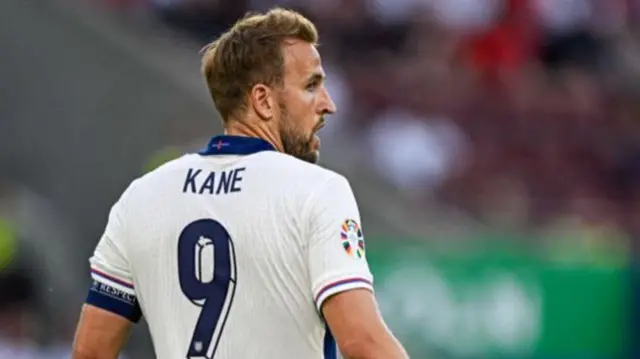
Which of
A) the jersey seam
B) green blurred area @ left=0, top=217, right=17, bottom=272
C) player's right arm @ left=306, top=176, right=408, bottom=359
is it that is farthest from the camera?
green blurred area @ left=0, top=217, right=17, bottom=272

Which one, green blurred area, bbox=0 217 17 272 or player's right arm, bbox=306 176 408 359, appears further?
green blurred area, bbox=0 217 17 272

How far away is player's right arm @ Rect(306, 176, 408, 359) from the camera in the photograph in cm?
373

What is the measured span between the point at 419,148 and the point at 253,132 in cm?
807

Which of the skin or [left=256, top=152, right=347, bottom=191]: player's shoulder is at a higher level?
the skin

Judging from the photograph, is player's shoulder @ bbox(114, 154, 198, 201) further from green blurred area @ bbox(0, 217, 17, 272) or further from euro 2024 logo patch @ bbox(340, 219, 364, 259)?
green blurred area @ bbox(0, 217, 17, 272)

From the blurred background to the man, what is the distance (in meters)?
6.06

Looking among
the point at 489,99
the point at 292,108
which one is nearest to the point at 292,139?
→ the point at 292,108

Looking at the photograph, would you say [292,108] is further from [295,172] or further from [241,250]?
[241,250]

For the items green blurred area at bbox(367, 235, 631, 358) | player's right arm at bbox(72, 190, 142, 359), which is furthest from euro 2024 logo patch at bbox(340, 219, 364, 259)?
green blurred area at bbox(367, 235, 631, 358)

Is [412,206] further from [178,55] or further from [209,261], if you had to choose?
[209,261]

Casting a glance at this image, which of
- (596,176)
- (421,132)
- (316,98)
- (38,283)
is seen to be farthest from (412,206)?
(316,98)

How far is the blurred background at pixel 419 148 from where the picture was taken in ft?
35.9

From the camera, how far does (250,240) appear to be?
389 cm

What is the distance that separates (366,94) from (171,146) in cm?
154
